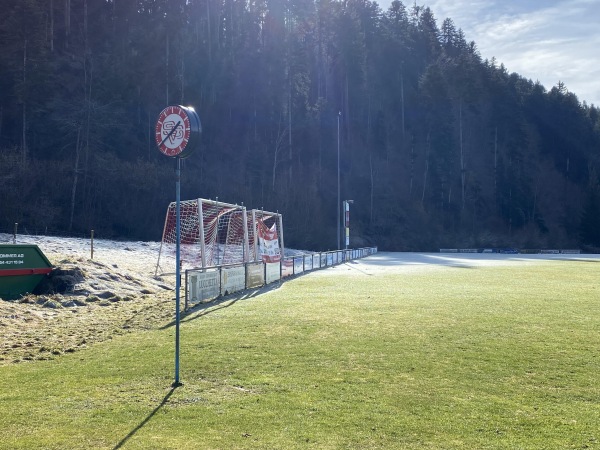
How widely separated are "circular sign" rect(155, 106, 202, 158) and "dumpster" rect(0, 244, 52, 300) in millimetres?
11356

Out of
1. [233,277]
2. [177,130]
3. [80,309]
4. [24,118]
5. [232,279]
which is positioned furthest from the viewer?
[24,118]

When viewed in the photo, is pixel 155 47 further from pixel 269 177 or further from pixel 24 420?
Answer: pixel 24 420

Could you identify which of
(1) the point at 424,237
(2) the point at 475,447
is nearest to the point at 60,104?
(1) the point at 424,237

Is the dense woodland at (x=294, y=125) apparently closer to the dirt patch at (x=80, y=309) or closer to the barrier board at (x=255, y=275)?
the dirt patch at (x=80, y=309)

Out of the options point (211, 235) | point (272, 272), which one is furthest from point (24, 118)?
point (272, 272)

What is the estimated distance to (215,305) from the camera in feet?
49.0

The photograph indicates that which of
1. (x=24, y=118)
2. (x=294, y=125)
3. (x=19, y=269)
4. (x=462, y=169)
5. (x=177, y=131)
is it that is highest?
(x=294, y=125)

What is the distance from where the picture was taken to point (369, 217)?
75938 millimetres

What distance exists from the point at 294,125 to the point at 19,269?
61.1 metres

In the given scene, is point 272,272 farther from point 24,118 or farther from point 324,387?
point 24,118

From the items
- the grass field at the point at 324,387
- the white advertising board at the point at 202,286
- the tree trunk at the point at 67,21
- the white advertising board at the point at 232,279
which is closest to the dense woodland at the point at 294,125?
the tree trunk at the point at 67,21

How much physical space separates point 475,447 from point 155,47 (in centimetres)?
6472

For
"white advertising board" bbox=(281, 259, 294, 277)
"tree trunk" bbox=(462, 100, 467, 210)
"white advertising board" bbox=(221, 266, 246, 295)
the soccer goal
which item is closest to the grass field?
"white advertising board" bbox=(221, 266, 246, 295)

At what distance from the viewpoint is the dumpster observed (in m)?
15.8
